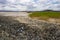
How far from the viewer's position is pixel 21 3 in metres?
2.48

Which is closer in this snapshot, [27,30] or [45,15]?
[27,30]

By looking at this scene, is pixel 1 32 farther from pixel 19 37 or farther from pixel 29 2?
pixel 29 2

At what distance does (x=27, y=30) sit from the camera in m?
2.33

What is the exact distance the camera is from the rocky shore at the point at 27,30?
2.25 meters

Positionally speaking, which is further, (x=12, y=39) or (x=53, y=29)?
(x=53, y=29)

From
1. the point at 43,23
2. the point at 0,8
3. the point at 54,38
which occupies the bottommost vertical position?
the point at 54,38

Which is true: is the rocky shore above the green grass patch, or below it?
below

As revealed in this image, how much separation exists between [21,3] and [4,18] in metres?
0.40

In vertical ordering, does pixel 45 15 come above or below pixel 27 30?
above

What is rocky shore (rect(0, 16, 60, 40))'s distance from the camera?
225cm

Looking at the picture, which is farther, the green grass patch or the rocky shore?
the green grass patch

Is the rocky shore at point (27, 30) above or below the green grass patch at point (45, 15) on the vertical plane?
below

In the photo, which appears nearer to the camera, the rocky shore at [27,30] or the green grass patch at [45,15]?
the rocky shore at [27,30]

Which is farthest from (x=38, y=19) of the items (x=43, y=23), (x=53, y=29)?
(x=53, y=29)
